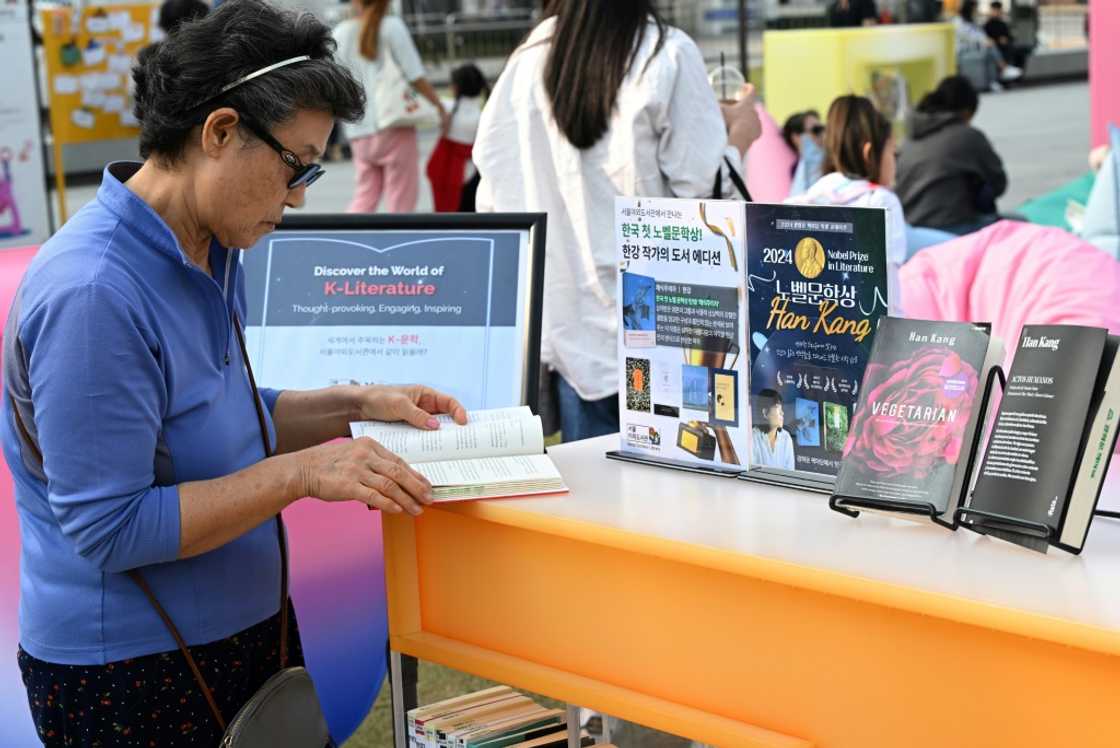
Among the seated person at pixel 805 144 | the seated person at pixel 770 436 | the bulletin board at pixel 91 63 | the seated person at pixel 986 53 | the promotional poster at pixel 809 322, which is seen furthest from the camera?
the seated person at pixel 986 53

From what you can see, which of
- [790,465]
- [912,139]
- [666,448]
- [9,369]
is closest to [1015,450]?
[790,465]

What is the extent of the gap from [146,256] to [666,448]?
0.86 meters

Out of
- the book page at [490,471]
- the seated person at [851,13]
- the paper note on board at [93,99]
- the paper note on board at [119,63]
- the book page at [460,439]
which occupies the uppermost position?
the seated person at [851,13]

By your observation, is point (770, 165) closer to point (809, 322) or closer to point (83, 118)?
point (83, 118)

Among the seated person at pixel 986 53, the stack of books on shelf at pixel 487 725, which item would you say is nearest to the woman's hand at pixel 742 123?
the stack of books on shelf at pixel 487 725

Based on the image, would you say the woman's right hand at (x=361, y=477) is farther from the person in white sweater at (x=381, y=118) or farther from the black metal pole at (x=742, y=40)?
the black metal pole at (x=742, y=40)

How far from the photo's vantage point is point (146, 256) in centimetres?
191

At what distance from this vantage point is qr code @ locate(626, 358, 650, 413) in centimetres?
234

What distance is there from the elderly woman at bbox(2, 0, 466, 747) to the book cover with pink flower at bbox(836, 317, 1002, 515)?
62 cm

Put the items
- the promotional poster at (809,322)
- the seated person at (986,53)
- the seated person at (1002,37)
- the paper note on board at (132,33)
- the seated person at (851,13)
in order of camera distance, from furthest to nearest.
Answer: the seated person at (1002,37), the seated person at (986,53), the seated person at (851,13), the paper note on board at (132,33), the promotional poster at (809,322)

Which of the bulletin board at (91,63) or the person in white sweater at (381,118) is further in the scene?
the bulletin board at (91,63)

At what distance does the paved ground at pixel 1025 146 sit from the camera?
39.8 ft

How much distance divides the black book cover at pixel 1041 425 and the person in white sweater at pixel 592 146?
144 cm

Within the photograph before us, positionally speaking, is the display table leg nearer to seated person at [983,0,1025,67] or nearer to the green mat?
the green mat
